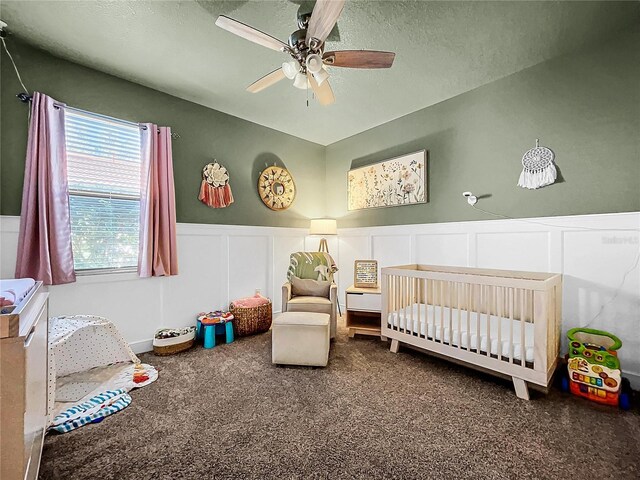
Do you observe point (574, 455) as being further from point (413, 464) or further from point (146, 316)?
point (146, 316)

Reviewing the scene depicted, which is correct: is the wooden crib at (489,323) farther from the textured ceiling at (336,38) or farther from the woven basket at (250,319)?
the textured ceiling at (336,38)

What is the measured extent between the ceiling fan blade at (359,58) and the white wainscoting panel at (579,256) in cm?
181

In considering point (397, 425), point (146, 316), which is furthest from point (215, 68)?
point (397, 425)

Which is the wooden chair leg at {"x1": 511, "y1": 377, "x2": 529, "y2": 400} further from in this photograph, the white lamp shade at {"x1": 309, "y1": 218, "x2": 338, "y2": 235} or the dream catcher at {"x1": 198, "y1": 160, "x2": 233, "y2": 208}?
the dream catcher at {"x1": 198, "y1": 160, "x2": 233, "y2": 208}

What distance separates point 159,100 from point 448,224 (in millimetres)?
→ 3281

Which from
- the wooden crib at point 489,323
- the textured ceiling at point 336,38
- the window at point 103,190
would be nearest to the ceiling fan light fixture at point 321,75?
the textured ceiling at point 336,38

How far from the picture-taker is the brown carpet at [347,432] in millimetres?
1287

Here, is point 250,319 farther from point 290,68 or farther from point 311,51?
point 311,51

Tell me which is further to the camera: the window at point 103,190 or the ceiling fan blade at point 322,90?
the window at point 103,190

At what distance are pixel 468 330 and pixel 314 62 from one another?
217cm

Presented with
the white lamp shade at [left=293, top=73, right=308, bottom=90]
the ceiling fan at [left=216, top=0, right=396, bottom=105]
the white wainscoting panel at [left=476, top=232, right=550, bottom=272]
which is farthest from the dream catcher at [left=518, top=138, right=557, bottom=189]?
the white lamp shade at [left=293, top=73, right=308, bottom=90]

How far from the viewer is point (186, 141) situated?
2.97 m

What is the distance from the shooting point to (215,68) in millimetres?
2379

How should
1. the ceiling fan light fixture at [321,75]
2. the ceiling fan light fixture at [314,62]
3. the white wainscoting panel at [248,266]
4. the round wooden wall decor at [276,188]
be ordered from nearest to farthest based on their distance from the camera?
the ceiling fan light fixture at [314,62] < the ceiling fan light fixture at [321,75] < the white wainscoting panel at [248,266] < the round wooden wall decor at [276,188]
